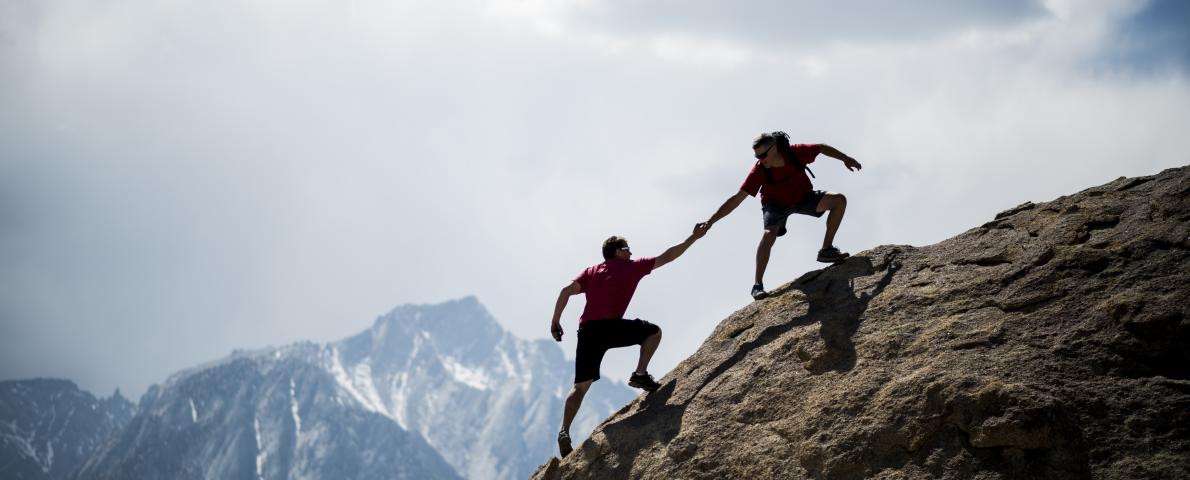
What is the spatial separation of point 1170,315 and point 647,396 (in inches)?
278

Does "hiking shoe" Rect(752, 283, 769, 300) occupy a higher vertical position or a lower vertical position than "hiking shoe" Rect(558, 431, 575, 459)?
higher

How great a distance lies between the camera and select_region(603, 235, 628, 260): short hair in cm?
1327

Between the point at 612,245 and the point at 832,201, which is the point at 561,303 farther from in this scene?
the point at 832,201

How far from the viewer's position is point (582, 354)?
1314 centimetres

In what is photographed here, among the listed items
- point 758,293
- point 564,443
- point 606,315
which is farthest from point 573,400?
point 758,293

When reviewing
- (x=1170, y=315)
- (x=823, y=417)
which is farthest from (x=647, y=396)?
(x=1170, y=315)

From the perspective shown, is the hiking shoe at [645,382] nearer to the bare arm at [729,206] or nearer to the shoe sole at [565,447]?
the shoe sole at [565,447]

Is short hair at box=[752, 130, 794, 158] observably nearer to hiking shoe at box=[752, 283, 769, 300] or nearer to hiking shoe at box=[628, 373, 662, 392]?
hiking shoe at box=[752, 283, 769, 300]

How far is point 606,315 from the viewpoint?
13.0m

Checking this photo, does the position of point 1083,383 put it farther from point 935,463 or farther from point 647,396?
point 647,396

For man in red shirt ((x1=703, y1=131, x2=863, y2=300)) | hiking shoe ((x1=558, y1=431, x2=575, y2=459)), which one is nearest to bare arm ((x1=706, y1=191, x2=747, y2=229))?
man in red shirt ((x1=703, y1=131, x2=863, y2=300))

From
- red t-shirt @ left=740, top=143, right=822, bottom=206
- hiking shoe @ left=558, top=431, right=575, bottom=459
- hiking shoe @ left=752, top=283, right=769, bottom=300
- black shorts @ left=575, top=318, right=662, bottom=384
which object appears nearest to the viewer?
hiking shoe @ left=558, top=431, right=575, bottom=459

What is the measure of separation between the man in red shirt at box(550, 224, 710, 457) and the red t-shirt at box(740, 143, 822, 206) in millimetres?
1332

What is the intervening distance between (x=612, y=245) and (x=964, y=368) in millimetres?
5449
